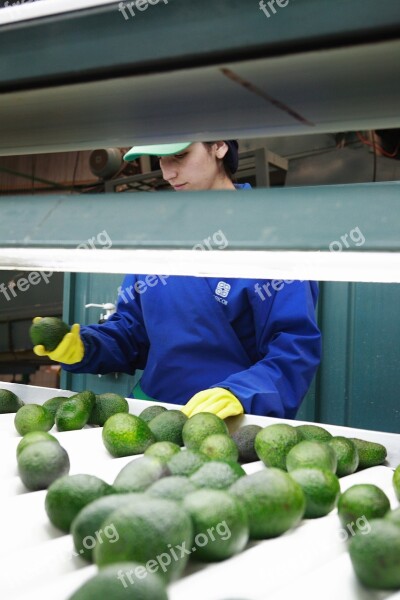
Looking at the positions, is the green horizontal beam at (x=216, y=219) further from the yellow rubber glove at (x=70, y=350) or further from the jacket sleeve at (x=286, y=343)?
the yellow rubber glove at (x=70, y=350)

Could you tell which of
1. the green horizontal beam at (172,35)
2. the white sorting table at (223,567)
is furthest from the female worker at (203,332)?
the green horizontal beam at (172,35)

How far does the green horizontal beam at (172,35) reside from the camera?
537 mm

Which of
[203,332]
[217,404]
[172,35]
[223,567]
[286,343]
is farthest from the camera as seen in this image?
[203,332]

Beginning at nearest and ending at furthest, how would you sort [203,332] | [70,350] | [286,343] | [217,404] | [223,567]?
[223,567] → [217,404] → [286,343] → [70,350] → [203,332]

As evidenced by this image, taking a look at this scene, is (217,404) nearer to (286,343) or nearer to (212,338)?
(286,343)

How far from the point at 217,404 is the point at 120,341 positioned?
0.96m

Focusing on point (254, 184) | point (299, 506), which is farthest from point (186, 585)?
point (254, 184)

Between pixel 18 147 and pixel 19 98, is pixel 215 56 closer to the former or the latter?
pixel 19 98

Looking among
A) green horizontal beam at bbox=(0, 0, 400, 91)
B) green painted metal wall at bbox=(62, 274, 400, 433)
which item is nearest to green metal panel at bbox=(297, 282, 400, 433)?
green painted metal wall at bbox=(62, 274, 400, 433)

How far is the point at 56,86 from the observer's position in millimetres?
684

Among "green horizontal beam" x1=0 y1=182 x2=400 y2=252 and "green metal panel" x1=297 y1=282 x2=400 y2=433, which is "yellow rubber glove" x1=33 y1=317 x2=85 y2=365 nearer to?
"green horizontal beam" x1=0 y1=182 x2=400 y2=252

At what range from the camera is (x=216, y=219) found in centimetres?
76

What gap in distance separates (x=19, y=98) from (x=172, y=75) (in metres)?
0.21

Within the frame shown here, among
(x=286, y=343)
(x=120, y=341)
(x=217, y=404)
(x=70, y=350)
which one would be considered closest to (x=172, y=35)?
(x=217, y=404)
